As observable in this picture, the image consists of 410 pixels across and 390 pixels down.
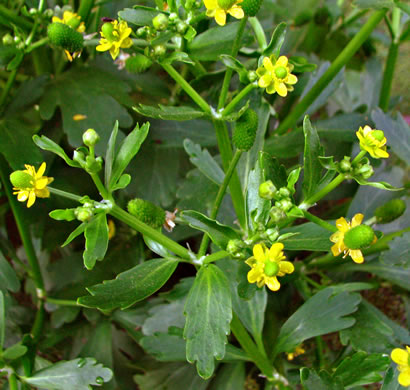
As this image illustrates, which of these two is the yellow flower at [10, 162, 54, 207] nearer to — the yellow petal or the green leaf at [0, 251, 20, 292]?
the green leaf at [0, 251, 20, 292]

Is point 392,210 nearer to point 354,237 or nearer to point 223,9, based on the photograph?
point 354,237

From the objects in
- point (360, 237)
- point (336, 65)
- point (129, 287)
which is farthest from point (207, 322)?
point (336, 65)

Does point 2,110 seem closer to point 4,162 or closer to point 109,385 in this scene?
point 4,162

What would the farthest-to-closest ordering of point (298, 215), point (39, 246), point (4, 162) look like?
point (39, 246), point (4, 162), point (298, 215)

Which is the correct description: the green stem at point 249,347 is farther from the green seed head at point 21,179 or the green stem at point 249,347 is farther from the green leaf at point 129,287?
the green seed head at point 21,179

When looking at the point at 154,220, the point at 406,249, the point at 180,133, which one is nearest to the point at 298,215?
the point at 154,220

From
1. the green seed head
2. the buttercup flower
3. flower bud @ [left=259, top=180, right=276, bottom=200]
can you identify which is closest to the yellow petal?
the buttercup flower
